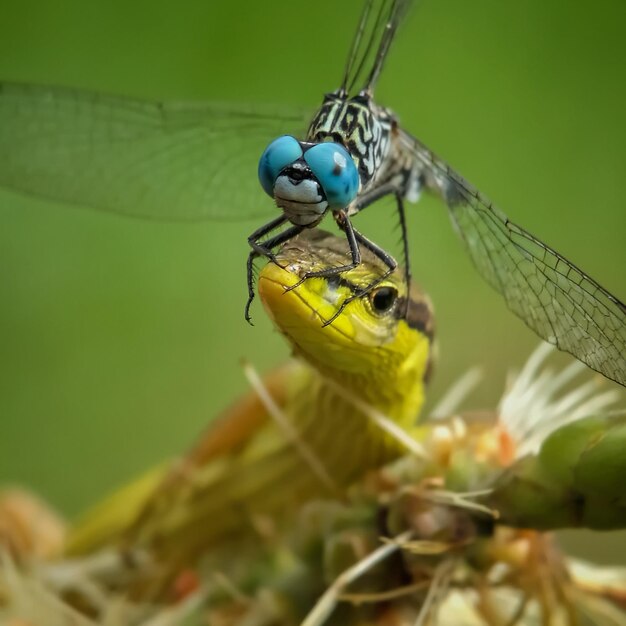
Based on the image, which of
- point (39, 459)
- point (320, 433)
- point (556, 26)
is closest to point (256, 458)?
point (320, 433)

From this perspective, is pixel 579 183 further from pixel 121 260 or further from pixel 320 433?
pixel 320 433

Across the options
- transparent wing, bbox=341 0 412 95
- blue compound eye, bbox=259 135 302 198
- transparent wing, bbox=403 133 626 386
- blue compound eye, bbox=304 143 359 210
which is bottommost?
transparent wing, bbox=403 133 626 386

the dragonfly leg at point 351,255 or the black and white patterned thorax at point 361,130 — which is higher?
the black and white patterned thorax at point 361,130

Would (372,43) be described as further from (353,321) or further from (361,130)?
(353,321)

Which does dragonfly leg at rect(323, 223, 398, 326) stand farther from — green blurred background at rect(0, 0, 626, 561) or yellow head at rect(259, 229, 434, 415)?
green blurred background at rect(0, 0, 626, 561)

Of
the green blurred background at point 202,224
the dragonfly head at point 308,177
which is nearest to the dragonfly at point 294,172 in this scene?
the dragonfly head at point 308,177

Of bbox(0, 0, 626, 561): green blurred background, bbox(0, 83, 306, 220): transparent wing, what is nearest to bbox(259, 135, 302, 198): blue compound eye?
bbox(0, 83, 306, 220): transparent wing

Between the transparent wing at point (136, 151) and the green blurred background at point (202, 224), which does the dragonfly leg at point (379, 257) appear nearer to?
the transparent wing at point (136, 151)
